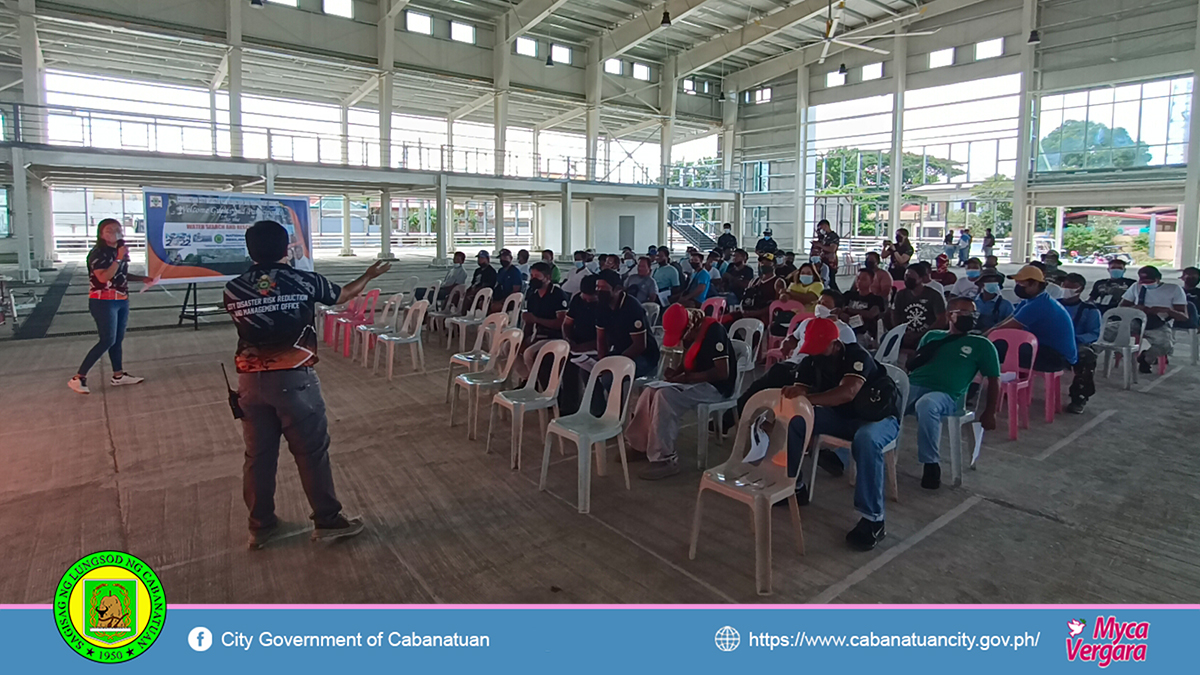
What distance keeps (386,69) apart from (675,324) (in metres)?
18.6

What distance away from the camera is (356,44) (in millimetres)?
19797

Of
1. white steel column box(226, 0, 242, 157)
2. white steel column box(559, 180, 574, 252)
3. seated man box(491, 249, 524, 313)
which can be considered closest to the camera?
seated man box(491, 249, 524, 313)

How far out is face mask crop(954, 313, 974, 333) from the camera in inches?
161

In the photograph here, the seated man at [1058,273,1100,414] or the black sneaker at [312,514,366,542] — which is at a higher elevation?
the seated man at [1058,273,1100,414]

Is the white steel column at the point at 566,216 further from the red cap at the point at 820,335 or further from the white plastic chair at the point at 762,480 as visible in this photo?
the white plastic chair at the point at 762,480

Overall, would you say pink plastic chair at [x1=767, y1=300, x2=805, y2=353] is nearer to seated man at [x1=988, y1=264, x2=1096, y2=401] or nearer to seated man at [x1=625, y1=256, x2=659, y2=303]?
seated man at [x1=625, y1=256, x2=659, y2=303]

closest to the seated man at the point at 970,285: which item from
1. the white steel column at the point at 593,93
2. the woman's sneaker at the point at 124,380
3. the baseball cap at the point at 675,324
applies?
the baseball cap at the point at 675,324

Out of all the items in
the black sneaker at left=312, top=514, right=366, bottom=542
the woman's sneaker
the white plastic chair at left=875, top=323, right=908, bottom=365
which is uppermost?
the white plastic chair at left=875, top=323, right=908, bottom=365

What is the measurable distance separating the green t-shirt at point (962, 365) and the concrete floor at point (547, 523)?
57 cm

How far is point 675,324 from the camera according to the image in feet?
14.9

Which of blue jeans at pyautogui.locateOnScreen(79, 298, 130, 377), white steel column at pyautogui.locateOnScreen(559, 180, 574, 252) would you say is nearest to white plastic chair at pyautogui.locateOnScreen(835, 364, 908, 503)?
blue jeans at pyautogui.locateOnScreen(79, 298, 130, 377)

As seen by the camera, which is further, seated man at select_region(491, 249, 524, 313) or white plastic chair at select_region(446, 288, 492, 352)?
seated man at select_region(491, 249, 524, 313)
